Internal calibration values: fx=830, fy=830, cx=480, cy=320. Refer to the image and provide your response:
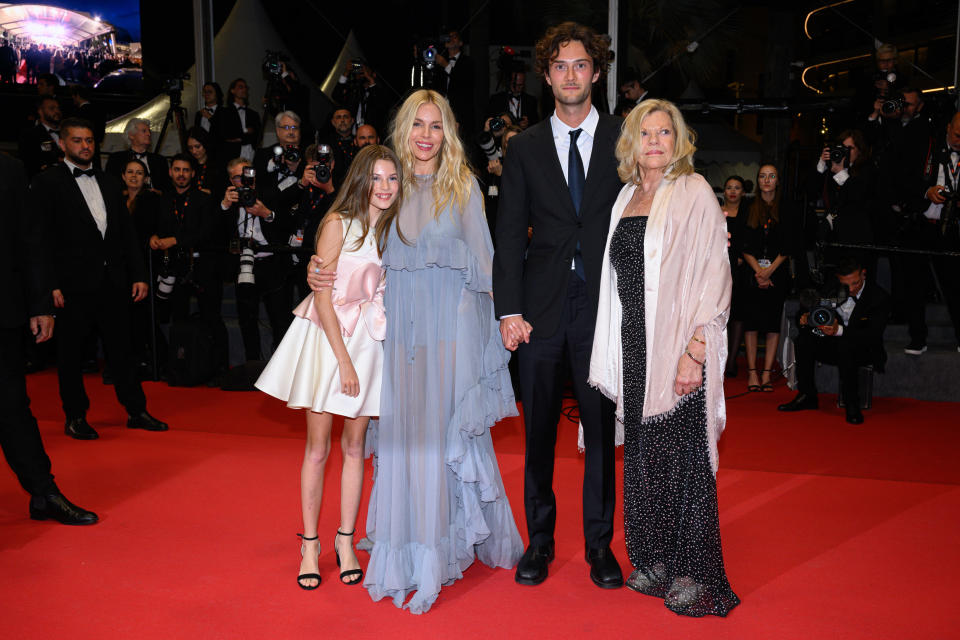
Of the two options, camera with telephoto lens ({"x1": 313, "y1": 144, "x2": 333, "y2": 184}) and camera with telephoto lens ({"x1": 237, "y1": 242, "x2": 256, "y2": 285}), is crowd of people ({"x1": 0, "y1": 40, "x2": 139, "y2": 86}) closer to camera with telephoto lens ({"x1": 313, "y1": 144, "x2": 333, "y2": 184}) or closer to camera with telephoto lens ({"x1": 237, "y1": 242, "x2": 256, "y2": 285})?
camera with telephoto lens ({"x1": 237, "y1": 242, "x2": 256, "y2": 285})

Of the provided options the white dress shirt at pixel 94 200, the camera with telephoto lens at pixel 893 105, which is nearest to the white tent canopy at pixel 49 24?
the white dress shirt at pixel 94 200

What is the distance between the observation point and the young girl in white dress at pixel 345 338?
106 inches

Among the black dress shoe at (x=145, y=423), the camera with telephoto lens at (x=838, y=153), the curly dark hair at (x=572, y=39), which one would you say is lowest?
the black dress shoe at (x=145, y=423)

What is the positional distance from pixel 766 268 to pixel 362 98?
3886mm

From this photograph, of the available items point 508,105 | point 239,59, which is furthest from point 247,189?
point 239,59

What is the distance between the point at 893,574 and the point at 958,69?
21.7 ft

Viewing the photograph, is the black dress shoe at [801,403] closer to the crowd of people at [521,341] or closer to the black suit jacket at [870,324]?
the black suit jacket at [870,324]

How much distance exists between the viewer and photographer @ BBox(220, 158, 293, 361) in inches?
234

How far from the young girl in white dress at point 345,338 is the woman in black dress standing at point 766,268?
4048mm

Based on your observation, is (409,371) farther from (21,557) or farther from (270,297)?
(270,297)

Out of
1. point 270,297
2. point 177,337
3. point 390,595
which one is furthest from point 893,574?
point 177,337

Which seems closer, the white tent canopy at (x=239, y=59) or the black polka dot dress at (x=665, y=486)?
the black polka dot dress at (x=665, y=486)

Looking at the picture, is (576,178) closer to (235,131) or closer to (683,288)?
(683,288)

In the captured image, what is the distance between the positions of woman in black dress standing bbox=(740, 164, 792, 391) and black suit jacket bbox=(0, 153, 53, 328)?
4640 mm
